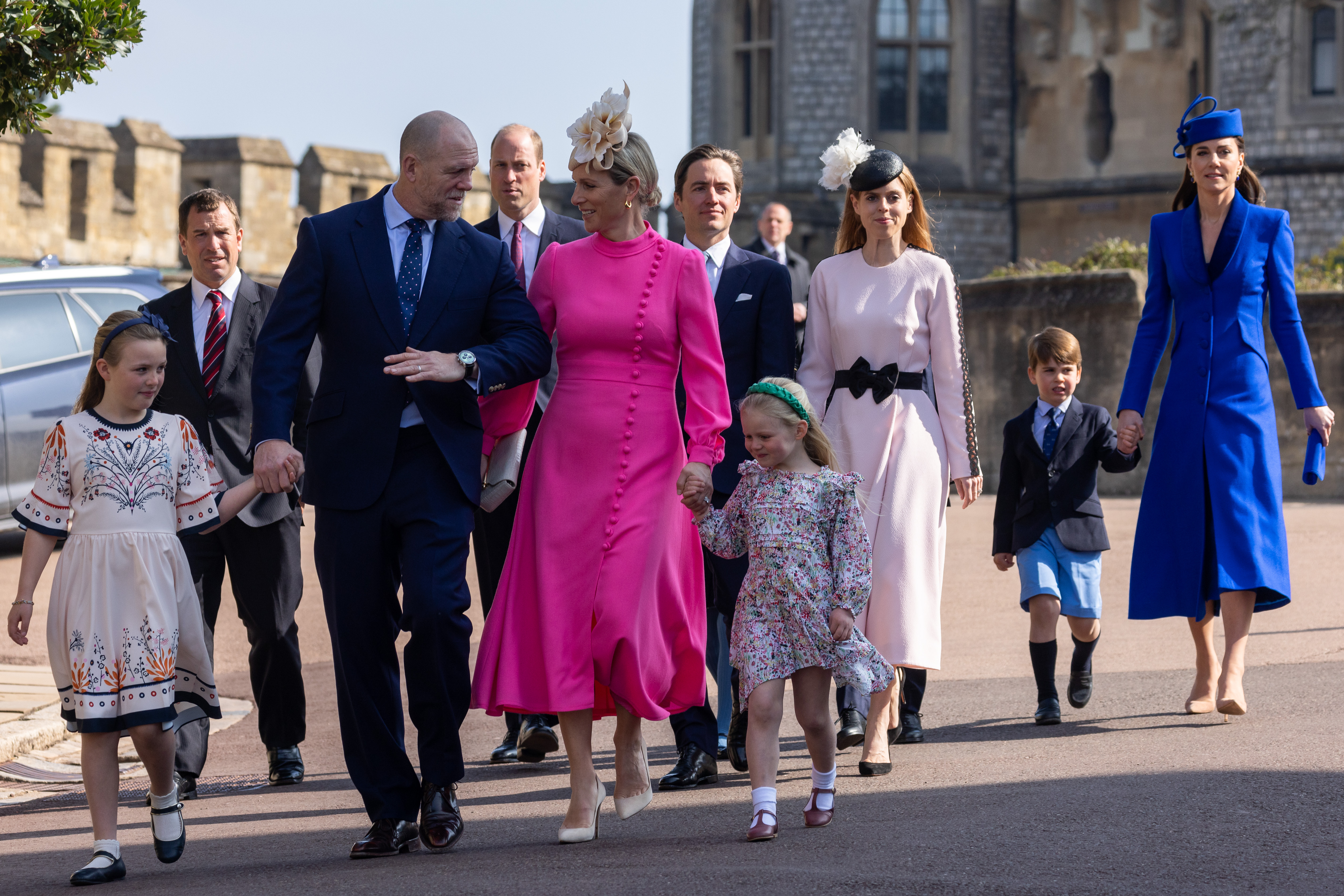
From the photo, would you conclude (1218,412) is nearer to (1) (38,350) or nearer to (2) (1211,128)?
(2) (1211,128)

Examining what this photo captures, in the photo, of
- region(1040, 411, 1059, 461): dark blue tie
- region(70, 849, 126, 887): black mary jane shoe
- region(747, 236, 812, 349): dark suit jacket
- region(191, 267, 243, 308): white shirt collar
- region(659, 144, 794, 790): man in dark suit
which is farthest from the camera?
region(747, 236, 812, 349): dark suit jacket

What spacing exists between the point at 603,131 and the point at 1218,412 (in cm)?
293

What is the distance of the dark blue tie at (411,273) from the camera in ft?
17.0

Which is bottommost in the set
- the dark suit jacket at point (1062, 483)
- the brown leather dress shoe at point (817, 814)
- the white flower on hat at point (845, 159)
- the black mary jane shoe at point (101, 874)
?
the black mary jane shoe at point (101, 874)

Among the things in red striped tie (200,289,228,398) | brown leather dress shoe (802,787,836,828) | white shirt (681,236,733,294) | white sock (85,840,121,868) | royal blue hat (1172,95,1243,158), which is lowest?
white sock (85,840,121,868)

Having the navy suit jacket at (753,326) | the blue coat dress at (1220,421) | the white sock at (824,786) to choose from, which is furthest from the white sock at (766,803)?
the blue coat dress at (1220,421)

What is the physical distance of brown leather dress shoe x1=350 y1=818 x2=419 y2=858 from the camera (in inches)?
194

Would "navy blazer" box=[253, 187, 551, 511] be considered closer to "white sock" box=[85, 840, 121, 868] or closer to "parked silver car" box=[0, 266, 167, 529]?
"white sock" box=[85, 840, 121, 868]

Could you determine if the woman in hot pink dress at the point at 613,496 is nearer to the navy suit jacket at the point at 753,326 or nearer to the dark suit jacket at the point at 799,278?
the navy suit jacket at the point at 753,326

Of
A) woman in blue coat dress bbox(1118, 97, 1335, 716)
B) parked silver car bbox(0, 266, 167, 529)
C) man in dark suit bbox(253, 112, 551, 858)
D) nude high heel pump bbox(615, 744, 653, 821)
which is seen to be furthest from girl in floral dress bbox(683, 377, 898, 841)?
parked silver car bbox(0, 266, 167, 529)

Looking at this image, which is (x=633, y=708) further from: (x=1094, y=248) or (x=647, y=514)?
(x=1094, y=248)

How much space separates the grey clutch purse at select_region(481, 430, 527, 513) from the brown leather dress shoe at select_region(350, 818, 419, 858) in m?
0.94

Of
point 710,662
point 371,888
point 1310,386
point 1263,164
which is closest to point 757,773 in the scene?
point 371,888

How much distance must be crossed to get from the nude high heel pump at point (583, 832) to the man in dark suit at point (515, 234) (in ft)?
4.93
